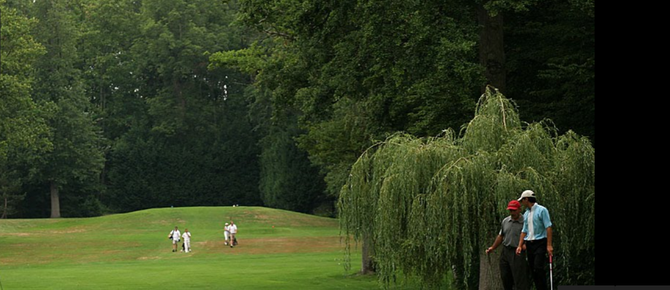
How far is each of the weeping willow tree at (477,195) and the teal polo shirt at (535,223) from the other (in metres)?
2.03

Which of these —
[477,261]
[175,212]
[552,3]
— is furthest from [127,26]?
[477,261]

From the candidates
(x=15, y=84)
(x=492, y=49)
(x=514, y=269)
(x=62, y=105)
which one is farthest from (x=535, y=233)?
(x=62, y=105)

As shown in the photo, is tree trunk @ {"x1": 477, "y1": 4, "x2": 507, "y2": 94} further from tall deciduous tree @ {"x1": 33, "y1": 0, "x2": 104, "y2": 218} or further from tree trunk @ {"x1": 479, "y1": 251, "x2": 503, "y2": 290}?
tall deciduous tree @ {"x1": 33, "y1": 0, "x2": 104, "y2": 218}

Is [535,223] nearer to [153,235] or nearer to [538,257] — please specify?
[538,257]

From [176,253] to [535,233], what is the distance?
37.2 metres

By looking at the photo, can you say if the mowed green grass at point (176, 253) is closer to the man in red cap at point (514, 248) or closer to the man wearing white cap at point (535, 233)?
the man in red cap at point (514, 248)

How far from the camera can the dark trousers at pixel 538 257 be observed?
14117 mm

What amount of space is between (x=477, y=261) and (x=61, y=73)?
199 ft

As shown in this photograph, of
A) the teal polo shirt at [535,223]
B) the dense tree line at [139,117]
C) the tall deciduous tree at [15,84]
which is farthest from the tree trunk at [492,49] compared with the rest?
the tall deciduous tree at [15,84]

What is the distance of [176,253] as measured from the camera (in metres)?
49.6

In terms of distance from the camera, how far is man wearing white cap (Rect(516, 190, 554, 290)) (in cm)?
1393

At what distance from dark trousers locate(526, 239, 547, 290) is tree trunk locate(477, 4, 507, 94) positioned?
985 centimetres

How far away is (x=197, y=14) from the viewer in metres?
81.8

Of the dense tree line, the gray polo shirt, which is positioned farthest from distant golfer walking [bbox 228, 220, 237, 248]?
the gray polo shirt
